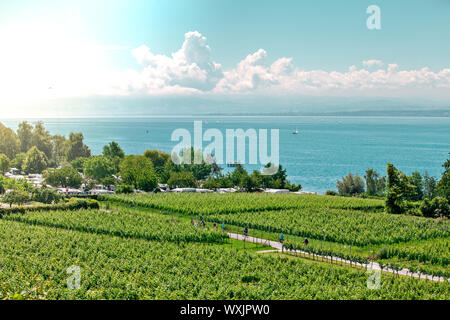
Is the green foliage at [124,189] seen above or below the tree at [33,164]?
below

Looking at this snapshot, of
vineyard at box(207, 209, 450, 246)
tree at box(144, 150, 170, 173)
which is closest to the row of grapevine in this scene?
vineyard at box(207, 209, 450, 246)

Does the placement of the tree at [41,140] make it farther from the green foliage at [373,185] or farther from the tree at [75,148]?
the green foliage at [373,185]

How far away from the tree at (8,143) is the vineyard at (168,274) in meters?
61.5

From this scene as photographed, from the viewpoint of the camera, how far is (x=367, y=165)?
127125 millimetres

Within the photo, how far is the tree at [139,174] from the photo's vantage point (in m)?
56.1

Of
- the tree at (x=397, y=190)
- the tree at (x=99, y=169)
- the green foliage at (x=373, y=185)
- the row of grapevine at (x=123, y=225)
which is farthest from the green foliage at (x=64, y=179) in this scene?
the green foliage at (x=373, y=185)

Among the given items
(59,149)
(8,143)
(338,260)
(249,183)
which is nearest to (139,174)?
(249,183)

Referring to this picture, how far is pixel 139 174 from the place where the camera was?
58594 millimetres

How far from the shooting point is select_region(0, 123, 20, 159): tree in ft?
272

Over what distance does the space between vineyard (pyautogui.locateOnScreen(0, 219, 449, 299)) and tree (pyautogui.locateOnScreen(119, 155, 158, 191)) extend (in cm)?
2763

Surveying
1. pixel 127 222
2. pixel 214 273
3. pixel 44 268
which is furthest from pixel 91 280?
pixel 127 222

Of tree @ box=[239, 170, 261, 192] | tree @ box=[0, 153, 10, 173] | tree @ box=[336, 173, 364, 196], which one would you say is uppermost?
tree @ box=[0, 153, 10, 173]

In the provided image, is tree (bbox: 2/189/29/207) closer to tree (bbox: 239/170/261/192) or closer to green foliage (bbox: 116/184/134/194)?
green foliage (bbox: 116/184/134/194)
